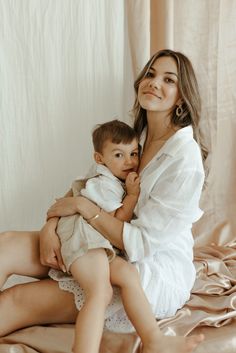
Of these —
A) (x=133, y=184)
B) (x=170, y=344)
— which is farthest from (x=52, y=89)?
(x=170, y=344)

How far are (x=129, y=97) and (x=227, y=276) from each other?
78 cm

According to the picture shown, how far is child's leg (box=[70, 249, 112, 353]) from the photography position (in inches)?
53.4

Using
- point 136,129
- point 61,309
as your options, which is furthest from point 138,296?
point 136,129

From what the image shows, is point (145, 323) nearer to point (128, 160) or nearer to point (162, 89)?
point (128, 160)

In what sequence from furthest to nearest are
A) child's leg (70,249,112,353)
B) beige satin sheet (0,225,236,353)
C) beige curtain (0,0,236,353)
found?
beige curtain (0,0,236,353) < beige satin sheet (0,225,236,353) < child's leg (70,249,112,353)

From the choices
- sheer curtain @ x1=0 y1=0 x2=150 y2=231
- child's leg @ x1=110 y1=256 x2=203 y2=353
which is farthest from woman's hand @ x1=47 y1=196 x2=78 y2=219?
sheer curtain @ x1=0 y1=0 x2=150 y2=231

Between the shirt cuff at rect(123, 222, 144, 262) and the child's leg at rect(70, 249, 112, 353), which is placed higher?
the shirt cuff at rect(123, 222, 144, 262)

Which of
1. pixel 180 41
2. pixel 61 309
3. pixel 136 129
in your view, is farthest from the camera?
pixel 180 41

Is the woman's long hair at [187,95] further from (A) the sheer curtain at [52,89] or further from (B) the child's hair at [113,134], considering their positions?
(A) the sheer curtain at [52,89]

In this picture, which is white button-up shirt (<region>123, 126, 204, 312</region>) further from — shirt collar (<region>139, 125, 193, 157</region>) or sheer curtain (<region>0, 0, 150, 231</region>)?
sheer curtain (<region>0, 0, 150, 231</region>)

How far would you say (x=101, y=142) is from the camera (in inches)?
63.9

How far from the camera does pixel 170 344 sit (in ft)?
4.75

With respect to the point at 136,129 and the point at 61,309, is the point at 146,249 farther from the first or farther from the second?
the point at 136,129

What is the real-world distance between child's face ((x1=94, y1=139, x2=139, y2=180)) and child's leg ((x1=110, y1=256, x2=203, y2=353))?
0.31m
